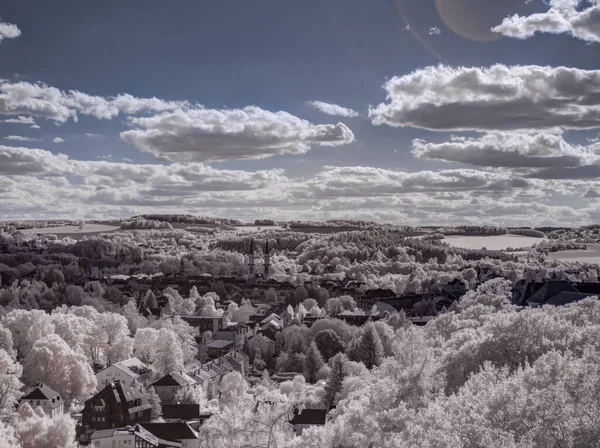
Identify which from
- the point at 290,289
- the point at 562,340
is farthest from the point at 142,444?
the point at 290,289

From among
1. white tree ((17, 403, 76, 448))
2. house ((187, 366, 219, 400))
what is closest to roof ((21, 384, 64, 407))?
white tree ((17, 403, 76, 448))

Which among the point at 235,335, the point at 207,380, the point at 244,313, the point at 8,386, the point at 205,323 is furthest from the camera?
the point at 244,313

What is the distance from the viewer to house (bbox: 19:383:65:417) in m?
59.2

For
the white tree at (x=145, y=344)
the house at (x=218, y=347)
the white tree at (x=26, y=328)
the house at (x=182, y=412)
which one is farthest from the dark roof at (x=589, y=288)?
the white tree at (x=26, y=328)

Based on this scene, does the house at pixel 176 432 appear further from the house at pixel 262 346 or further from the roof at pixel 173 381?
the house at pixel 262 346

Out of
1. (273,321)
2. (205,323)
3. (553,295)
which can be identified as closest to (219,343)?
(205,323)

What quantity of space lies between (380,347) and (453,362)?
3845 centimetres

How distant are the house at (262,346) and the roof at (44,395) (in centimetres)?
3564

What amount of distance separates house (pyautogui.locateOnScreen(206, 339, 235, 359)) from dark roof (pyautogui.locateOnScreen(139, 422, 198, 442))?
3632 cm

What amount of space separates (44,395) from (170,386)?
992cm

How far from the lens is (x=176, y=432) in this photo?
167ft

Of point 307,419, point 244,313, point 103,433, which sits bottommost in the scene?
point 244,313

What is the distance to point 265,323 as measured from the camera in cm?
10994

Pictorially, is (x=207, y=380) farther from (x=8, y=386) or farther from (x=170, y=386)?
(x=8, y=386)
